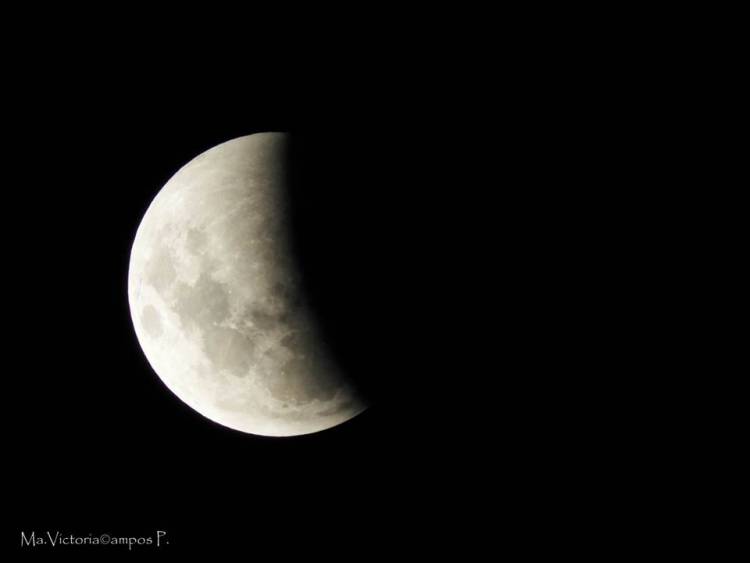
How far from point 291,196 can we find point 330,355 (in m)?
1.01

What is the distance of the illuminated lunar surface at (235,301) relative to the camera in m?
3.12

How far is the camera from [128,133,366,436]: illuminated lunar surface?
312cm

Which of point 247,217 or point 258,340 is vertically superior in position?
point 247,217

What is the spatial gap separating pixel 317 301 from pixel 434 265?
2.48 feet

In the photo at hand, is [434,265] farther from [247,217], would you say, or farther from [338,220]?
[247,217]

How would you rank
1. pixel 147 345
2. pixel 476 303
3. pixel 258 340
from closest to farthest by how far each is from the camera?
pixel 258 340, pixel 476 303, pixel 147 345

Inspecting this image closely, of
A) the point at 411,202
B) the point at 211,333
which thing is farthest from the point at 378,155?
the point at 211,333

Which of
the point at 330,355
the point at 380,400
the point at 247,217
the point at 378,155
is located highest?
the point at 378,155

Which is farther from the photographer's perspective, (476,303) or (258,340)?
(476,303)

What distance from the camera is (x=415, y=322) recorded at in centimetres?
326

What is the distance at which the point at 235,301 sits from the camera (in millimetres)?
3111

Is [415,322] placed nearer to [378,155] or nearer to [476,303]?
[476,303]

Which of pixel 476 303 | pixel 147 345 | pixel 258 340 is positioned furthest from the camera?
pixel 147 345

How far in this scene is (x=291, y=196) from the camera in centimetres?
324
